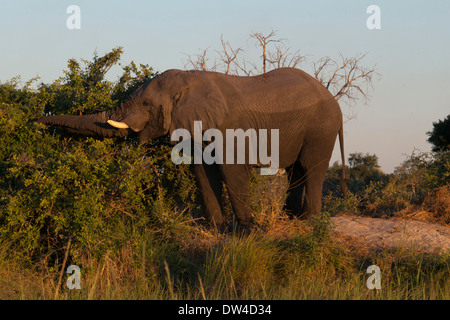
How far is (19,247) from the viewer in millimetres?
8047

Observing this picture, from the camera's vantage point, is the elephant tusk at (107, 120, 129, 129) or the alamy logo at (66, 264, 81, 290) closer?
the alamy logo at (66, 264, 81, 290)

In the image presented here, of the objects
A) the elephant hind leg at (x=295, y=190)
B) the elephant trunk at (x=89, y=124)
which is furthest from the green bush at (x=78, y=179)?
the elephant hind leg at (x=295, y=190)

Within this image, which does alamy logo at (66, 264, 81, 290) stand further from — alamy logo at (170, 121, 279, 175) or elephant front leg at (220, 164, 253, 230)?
elephant front leg at (220, 164, 253, 230)

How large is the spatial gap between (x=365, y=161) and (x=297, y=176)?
535 inches

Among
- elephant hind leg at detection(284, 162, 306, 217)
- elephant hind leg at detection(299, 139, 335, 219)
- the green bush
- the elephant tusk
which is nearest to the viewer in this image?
the green bush

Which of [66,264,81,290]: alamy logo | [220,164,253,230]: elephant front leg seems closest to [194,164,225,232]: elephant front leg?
[220,164,253,230]: elephant front leg

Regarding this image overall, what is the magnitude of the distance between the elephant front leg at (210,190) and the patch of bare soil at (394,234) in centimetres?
186

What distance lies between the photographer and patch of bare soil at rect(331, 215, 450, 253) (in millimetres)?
8062

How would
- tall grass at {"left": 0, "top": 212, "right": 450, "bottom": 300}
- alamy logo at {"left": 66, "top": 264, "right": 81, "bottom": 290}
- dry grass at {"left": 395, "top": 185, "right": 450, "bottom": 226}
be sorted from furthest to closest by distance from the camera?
1. dry grass at {"left": 395, "top": 185, "right": 450, "bottom": 226}
2. alamy logo at {"left": 66, "top": 264, "right": 81, "bottom": 290}
3. tall grass at {"left": 0, "top": 212, "right": 450, "bottom": 300}

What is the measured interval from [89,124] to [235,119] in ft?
7.49

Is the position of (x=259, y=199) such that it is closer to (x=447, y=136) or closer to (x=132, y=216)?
(x=132, y=216)

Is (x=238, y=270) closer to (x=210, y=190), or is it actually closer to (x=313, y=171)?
(x=210, y=190)

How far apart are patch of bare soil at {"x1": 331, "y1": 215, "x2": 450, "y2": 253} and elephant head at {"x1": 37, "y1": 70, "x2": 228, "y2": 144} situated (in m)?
2.63

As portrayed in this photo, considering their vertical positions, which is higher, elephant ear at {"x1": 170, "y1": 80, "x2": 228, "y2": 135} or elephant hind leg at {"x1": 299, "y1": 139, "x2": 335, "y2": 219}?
elephant ear at {"x1": 170, "y1": 80, "x2": 228, "y2": 135}
